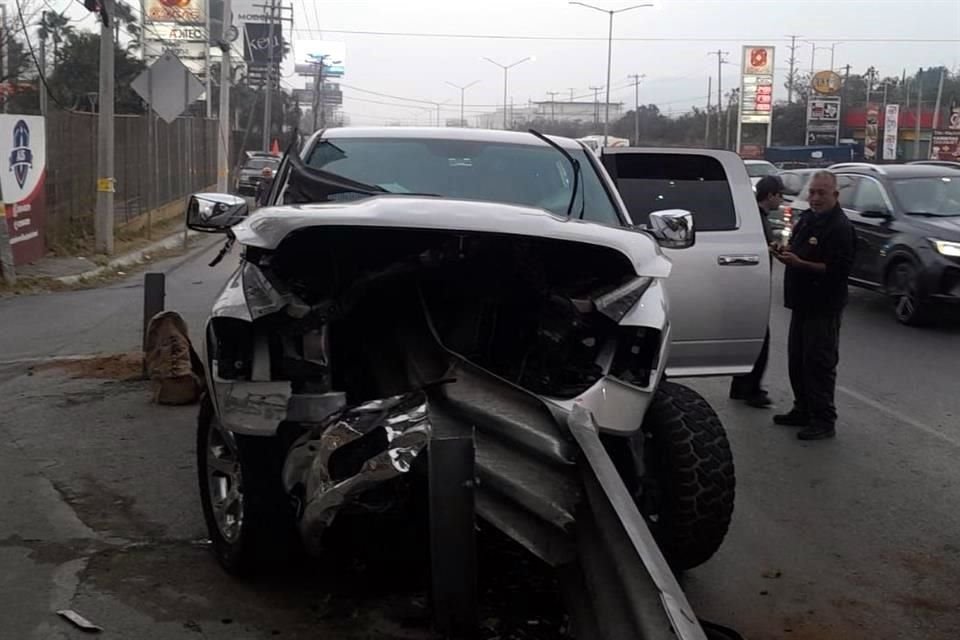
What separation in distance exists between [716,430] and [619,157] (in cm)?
375

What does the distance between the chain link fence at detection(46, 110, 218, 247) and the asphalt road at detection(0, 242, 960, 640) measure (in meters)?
9.71

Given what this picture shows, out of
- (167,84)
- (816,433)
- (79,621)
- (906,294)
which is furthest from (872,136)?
(79,621)

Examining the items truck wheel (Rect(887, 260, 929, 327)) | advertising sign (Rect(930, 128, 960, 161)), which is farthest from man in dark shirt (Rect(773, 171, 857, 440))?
advertising sign (Rect(930, 128, 960, 161))

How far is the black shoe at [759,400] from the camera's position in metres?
8.60

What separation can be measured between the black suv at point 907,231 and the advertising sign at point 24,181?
10.7 meters

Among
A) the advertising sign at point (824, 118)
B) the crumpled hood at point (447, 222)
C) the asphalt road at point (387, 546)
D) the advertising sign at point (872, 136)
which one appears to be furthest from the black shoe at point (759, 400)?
the advertising sign at point (824, 118)

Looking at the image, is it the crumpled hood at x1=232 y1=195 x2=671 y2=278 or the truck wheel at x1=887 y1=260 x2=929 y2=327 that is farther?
the truck wheel at x1=887 y1=260 x2=929 y2=327

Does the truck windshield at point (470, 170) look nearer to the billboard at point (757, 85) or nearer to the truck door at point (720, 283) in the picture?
the truck door at point (720, 283)

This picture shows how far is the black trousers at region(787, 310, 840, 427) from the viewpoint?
7633 millimetres

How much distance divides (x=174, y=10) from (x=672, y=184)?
6707 centimetres

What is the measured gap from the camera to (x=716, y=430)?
4.87m

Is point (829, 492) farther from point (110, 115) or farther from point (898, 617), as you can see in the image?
point (110, 115)

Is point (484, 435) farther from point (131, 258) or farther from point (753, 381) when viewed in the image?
point (131, 258)

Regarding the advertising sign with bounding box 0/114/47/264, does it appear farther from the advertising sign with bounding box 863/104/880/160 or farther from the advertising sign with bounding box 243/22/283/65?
the advertising sign with bounding box 863/104/880/160
